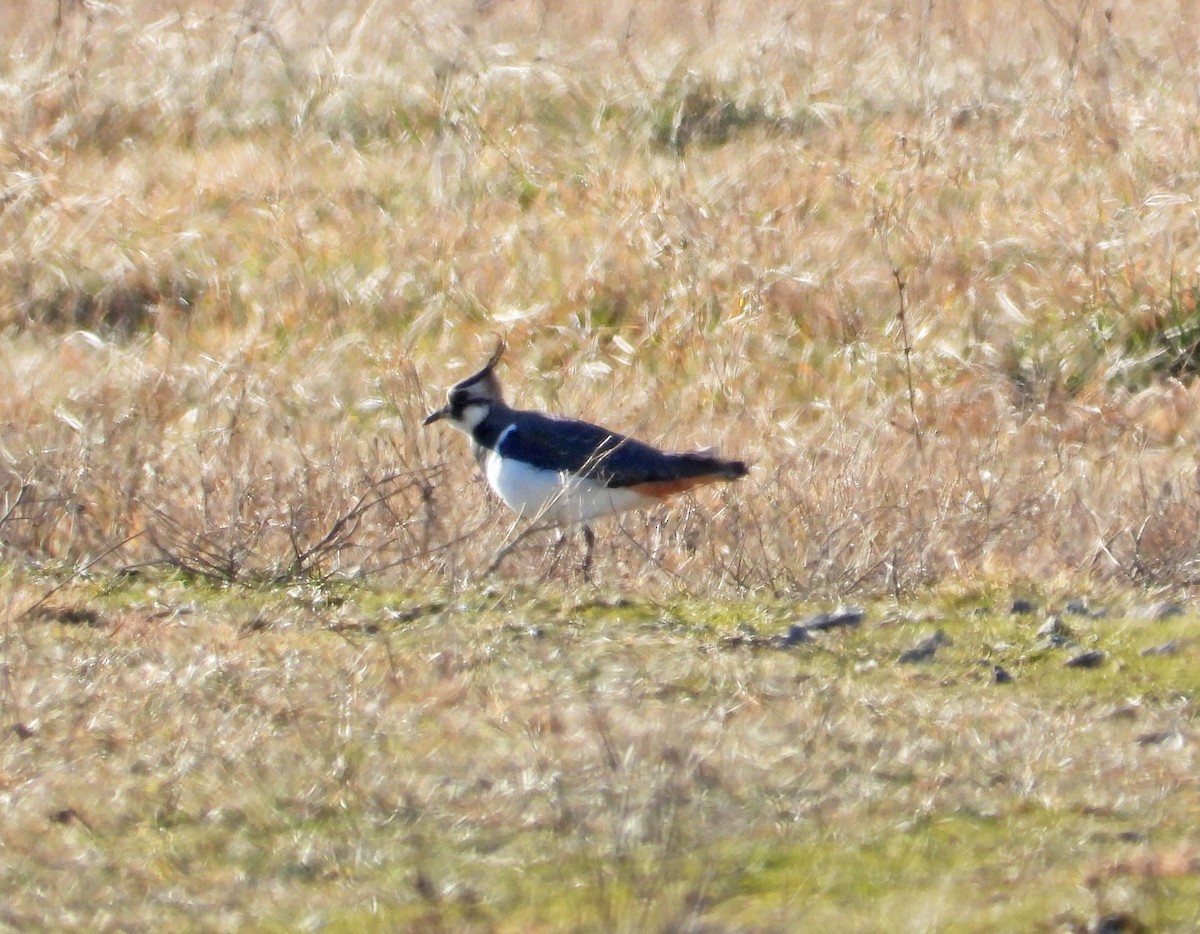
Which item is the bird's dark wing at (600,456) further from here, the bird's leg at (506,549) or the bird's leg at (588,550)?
the bird's leg at (506,549)

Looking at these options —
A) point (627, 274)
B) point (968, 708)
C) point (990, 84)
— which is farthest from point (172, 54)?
point (968, 708)

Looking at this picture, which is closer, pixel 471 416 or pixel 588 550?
pixel 588 550

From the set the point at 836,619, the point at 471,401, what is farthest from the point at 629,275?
the point at 836,619

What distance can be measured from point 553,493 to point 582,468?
0.20 meters

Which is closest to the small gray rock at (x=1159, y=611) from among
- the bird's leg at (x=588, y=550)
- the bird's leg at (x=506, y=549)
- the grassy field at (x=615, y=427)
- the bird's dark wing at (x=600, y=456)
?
the grassy field at (x=615, y=427)

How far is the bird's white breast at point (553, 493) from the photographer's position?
8195 mm

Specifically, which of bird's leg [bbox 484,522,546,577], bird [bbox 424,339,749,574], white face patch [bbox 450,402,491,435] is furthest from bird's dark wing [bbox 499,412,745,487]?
bird's leg [bbox 484,522,546,577]

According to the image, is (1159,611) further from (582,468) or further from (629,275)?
(629,275)

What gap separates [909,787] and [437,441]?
5.39 m

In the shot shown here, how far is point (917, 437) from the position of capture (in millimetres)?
9141

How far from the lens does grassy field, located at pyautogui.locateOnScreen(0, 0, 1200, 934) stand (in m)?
4.38

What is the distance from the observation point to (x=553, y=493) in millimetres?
8047

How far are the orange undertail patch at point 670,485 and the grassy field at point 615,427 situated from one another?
14 centimetres

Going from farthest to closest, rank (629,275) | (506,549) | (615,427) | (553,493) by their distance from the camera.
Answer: (629,275) → (615,427) → (553,493) → (506,549)
